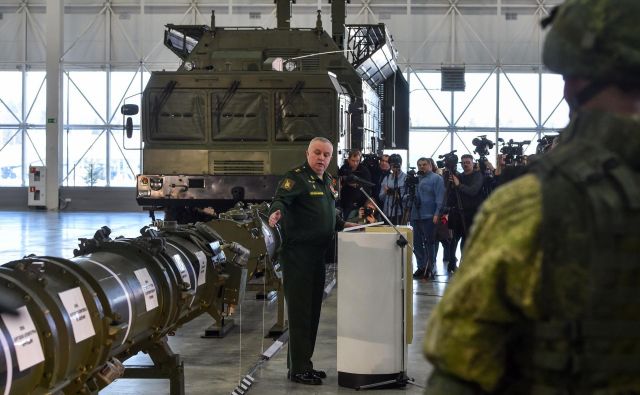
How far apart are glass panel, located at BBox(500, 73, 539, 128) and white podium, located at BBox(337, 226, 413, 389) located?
26055 mm

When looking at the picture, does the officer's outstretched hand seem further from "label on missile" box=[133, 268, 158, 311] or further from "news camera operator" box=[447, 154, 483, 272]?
"news camera operator" box=[447, 154, 483, 272]

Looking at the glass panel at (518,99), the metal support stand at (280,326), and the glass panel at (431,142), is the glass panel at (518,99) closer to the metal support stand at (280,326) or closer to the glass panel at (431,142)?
the glass panel at (431,142)

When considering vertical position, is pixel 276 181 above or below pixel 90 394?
above

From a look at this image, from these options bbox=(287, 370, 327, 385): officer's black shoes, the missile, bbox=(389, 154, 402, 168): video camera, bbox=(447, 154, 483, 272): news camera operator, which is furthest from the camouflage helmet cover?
bbox=(389, 154, 402, 168): video camera

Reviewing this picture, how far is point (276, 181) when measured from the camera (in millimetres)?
13406

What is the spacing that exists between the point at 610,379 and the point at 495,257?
0.35 metres

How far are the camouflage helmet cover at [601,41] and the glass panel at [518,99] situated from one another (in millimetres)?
30941

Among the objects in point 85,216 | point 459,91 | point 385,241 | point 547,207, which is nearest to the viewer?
point 547,207

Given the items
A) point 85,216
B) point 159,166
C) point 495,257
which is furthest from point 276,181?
point 85,216

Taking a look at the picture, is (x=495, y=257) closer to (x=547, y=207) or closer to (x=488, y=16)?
(x=547, y=207)

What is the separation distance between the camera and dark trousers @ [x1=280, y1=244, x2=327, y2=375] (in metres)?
7.48

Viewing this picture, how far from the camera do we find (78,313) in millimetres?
4938

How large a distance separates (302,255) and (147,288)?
1730mm

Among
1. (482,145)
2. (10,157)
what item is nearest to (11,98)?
(10,157)
